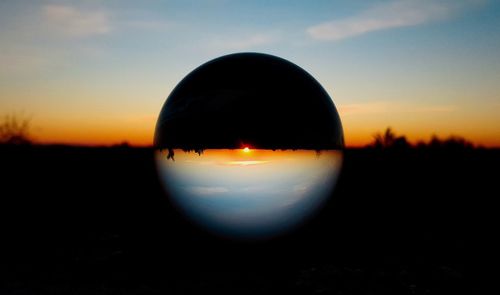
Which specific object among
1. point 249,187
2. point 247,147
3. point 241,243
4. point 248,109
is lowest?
point 241,243

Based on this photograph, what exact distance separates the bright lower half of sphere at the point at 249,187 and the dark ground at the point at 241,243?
27cm

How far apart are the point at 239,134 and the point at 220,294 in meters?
1.58

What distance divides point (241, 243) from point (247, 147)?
3.78 ft

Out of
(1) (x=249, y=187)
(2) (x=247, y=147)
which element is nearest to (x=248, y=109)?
(2) (x=247, y=147)

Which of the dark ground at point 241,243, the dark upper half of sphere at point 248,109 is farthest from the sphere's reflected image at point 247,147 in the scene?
the dark ground at point 241,243

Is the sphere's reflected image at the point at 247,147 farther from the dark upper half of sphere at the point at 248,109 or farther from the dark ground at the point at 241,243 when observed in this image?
the dark ground at the point at 241,243

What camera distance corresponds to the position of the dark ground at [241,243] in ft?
14.5

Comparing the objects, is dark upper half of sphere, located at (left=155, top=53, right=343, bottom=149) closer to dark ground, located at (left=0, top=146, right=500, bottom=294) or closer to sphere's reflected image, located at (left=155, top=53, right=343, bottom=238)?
sphere's reflected image, located at (left=155, top=53, right=343, bottom=238)

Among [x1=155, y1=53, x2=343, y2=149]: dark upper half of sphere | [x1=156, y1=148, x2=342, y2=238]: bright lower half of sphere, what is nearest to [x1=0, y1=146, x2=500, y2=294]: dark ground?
[x1=156, y1=148, x2=342, y2=238]: bright lower half of sphere

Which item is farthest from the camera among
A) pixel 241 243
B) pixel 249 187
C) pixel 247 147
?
pixel 241 243

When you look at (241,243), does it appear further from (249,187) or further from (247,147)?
(247,147)

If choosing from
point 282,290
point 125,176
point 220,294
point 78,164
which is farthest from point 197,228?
point 78,164

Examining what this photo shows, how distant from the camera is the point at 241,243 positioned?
437 centimetres

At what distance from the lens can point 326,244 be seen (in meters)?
5.77
